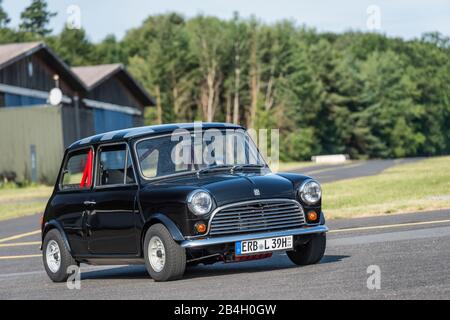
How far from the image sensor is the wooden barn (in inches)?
1966

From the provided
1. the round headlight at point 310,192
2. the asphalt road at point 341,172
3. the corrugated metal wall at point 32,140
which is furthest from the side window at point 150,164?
the corrugated metal wall at point 32,140

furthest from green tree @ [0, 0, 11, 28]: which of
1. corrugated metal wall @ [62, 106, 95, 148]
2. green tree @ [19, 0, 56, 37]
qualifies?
corrugated metal wall @ [62, 106, 95, 148]

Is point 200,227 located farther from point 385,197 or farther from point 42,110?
point 42,110

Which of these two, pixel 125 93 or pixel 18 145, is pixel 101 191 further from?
pixel 125 93

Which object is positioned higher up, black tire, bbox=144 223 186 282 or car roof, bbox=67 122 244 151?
car roof, bbox=67 122 244 151

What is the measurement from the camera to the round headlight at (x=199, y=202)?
30.9 ft

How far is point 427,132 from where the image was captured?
4572 inches

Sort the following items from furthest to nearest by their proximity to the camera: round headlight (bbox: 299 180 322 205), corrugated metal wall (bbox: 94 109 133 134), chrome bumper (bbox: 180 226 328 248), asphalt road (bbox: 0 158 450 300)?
corrugated metal wall (bbox: 94 109 133 134), round headlight (bbox: 299 180 322 205), chrome bumper (bbox: 180 226 328 248), asphalt road (bbox: 0 158 450 300)

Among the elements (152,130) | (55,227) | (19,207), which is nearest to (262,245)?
(152,130)

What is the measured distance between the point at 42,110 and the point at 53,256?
3902 cm

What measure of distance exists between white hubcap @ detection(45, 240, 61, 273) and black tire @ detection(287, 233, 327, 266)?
2887 mm

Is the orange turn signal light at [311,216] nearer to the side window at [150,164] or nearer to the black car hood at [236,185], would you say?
the black car hood at [236,185]

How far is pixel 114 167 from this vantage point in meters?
11.0

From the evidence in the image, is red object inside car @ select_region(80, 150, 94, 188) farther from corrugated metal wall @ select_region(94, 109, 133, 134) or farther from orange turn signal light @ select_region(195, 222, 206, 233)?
corrugated metal wall @ select_region(94, 109, 133, 134)
